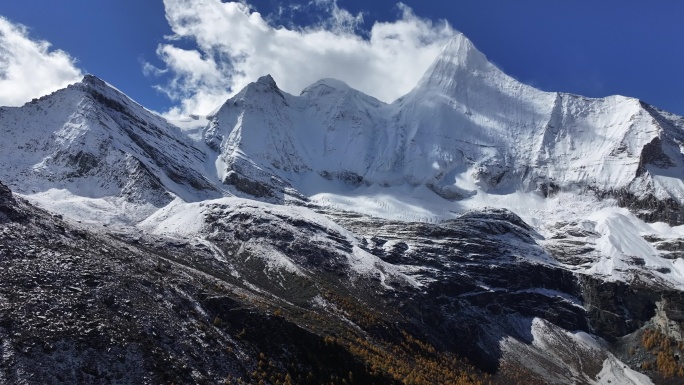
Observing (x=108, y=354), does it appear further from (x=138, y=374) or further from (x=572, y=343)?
(x=572, y=343)

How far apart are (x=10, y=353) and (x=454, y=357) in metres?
121

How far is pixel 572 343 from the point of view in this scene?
624ft

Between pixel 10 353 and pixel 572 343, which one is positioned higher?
pixel 572 343

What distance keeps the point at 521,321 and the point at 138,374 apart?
160 metres

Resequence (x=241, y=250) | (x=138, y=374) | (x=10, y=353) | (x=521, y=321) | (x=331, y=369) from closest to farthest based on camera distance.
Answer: (x=10, y=353) < (x=138, y=374) < (x=331, y=369) < (x=241, y=250) < (x=521, y=321)

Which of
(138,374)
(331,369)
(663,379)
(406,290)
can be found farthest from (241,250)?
(663,379)

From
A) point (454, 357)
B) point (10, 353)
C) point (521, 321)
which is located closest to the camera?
point (10, 353)

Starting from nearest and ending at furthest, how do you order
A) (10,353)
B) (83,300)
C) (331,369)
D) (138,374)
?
(10,353), (138,374), (83,300), (331,369)

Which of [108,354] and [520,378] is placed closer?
[108,354]

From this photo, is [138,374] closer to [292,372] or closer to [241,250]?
[292,372]

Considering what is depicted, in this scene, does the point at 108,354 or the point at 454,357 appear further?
the point at 454,357

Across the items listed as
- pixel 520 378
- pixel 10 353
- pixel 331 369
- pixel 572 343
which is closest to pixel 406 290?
pixel 520 378

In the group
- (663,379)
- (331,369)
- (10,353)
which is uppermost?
(663,379)

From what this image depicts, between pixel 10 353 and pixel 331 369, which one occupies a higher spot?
pixel 331 369
